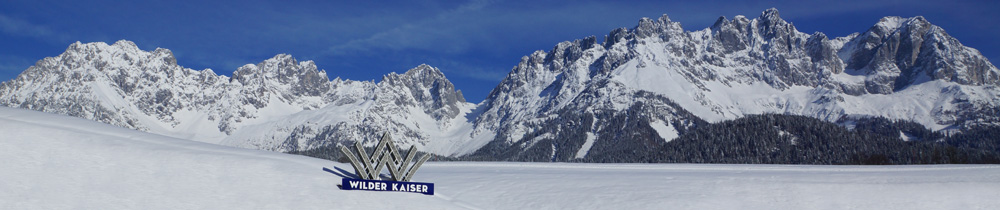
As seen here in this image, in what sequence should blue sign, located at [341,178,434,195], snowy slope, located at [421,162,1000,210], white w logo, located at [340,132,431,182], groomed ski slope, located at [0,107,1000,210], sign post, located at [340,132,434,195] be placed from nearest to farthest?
groomed ski slope, located at [0,107,1000,210]
blue sign, located at [341,178,434,195]
sign post, located at [340,132,434,195]
white w logo, located at [340,132,431,182]
snowy slope, located at [421,162,1000,210]

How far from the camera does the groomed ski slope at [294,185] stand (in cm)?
2619

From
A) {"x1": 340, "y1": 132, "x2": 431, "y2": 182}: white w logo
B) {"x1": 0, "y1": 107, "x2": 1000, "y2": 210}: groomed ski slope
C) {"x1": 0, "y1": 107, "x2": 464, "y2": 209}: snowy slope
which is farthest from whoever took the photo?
{"x1": 340, "y1": 132, "x2": 431, "y2": 182}: white w logo

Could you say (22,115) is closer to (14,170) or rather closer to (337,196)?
(14,170)

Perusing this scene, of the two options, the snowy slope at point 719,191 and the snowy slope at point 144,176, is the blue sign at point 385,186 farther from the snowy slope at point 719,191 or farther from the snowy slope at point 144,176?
the snowy slope at point 719,191

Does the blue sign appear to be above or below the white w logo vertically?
below

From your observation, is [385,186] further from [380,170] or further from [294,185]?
[294,185]

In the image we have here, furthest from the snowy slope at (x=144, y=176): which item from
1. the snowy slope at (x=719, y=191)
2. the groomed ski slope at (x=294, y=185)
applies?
the snowy slope at (x=719, y=191)

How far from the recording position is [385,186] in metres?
31.0

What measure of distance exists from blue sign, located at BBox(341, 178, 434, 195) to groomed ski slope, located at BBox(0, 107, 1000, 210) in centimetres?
33

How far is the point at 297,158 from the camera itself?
122 ft

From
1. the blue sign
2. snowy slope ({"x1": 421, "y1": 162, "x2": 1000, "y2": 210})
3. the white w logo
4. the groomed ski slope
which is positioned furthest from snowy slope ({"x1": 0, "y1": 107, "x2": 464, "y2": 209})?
snowy slope ({"x1": 421, "y1": 162, "x2": 1000, "y2": 210})

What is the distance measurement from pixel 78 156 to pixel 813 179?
34655mm

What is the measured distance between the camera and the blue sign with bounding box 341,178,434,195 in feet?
99.9

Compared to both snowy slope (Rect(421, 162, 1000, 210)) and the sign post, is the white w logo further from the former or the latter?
snowy slope (Rect(421, 162, 1000, 210))
